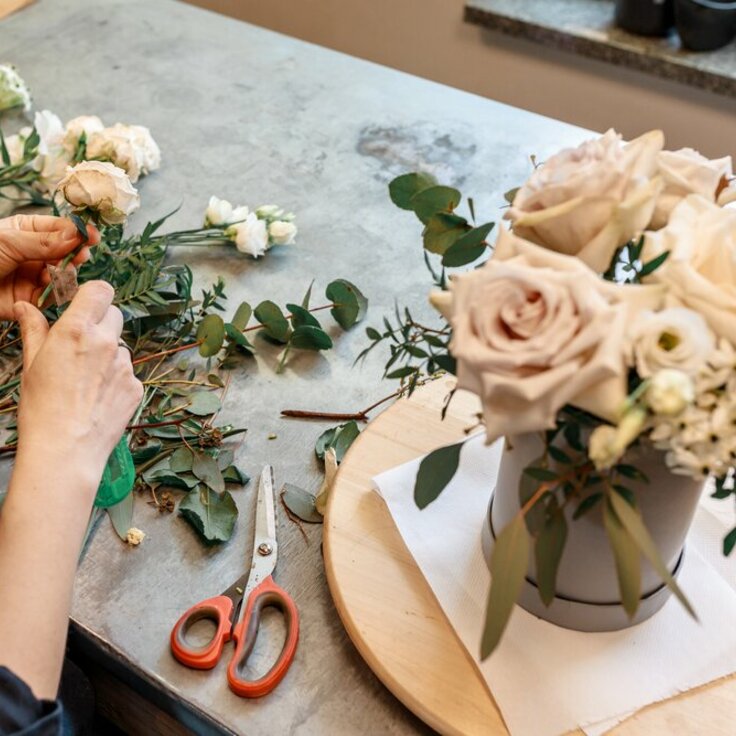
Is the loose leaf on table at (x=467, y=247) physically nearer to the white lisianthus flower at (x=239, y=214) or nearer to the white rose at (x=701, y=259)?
the white rose at (x=701, y=259)

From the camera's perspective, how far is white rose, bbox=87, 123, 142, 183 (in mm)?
1170

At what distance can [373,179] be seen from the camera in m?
1.25

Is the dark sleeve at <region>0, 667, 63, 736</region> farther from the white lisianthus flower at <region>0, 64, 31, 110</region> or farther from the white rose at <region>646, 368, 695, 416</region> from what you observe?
the white lisianthus flower at <region>0, 64, 31, 110</region>

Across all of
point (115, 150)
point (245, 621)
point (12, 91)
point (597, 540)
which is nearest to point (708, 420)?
point (597, 540)

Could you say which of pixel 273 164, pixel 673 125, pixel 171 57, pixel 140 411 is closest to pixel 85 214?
pixel 140 411

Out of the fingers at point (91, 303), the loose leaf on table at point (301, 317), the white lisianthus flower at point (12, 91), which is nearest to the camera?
the fingers at point (91, 303)

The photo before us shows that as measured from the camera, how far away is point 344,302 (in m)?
1.02

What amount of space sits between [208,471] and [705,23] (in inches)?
58.1

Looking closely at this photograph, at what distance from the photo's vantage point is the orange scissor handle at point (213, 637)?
2.34 ft

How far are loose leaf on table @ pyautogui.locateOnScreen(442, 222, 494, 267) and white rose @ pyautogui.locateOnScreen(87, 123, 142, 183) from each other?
0.66m

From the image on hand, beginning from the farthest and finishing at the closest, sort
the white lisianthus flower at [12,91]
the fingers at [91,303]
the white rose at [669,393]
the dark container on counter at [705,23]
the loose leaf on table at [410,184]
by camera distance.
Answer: the dark container on counter at [705,23] < the white lisianthus flower at [12,91] < the fingers at [91,303] < the loose leaf on table at [410,184] < the white rose at [669,393]

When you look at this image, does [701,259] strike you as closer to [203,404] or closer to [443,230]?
[443,230]

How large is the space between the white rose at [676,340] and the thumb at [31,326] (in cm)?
54

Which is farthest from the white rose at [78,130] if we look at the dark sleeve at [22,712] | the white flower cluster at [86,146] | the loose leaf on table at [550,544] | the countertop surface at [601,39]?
the countertop surface at [601,39]
